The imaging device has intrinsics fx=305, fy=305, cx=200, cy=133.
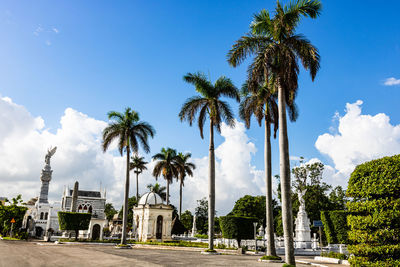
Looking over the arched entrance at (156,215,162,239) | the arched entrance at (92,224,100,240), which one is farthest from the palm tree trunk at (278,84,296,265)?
the arched entrance at (92,224,100,240)

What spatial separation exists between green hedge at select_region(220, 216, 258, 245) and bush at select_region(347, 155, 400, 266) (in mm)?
20452

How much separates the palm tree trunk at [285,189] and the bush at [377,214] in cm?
389

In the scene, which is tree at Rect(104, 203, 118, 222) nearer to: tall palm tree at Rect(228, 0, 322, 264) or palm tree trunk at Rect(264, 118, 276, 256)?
palm tree trunk at Rect(264, 118, 276, 256)

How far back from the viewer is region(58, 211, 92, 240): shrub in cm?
4119

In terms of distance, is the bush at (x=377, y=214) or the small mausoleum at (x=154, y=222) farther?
the small mausoleum at (x=154, y=222)

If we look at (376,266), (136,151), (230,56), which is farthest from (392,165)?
(136,151)

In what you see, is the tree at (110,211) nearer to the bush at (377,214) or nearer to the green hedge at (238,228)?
the green hedge at (238,228)

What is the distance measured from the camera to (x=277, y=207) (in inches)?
2847

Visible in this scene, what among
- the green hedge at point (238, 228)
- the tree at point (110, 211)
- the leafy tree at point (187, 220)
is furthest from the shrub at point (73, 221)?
the tree at point (110, 211)

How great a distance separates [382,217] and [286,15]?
11.3m

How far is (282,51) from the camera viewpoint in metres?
16.6

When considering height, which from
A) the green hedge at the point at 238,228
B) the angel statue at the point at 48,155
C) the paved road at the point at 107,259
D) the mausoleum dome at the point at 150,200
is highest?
the angel statue at the point at 48,155

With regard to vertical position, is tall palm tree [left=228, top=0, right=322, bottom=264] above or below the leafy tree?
above

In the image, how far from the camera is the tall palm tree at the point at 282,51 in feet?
53.0
